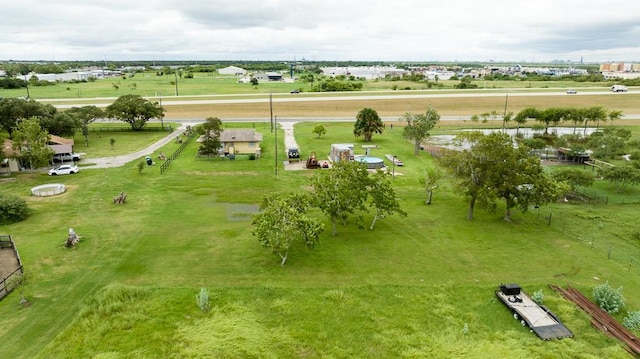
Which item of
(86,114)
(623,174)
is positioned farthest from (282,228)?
(86,114)

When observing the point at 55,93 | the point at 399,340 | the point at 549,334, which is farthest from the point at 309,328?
the point at 55,93

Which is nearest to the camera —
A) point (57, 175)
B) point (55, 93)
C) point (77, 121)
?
point (57, 175)

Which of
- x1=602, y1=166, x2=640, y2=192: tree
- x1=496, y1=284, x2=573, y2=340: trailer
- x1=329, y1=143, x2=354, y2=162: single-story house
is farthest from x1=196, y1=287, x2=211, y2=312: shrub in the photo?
x1=602, y1=166, x2=640, y2=192: tree

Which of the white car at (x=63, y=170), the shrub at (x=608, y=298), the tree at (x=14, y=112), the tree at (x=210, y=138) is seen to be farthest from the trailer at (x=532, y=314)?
the tree at (x=14, y=112)

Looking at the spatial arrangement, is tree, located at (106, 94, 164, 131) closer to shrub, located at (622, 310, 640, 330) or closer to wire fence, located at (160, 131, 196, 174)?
wire fence, located at (160, 131, 196, 174)

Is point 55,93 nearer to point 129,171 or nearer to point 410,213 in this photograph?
point 129,171

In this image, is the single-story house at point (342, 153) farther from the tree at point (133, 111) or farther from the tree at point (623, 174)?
the tree at point (133, 111)
